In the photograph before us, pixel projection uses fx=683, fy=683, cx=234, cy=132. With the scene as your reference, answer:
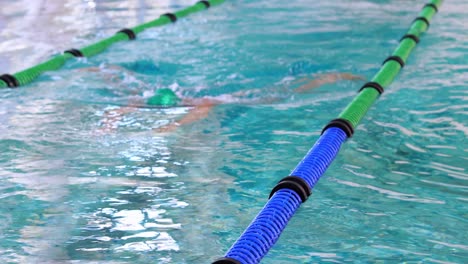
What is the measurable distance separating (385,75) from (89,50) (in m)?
2.09

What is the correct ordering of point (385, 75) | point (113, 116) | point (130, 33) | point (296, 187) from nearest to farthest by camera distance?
point (296, 187), point (113, 116), point (385, 75), point (130, 33)

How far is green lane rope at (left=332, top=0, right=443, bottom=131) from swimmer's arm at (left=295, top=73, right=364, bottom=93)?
0.19 m

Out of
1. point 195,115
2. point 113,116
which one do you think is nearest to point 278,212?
point 195,115

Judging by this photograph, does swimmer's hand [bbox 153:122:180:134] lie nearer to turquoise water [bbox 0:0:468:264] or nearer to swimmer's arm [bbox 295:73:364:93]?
turquoise water [bbox 0:0:468:264]

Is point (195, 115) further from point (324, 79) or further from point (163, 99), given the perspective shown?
point (324, 79)

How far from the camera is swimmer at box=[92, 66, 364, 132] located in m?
3.25

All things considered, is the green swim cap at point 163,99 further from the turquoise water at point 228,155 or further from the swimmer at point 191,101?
the turquoise water at point 228,155

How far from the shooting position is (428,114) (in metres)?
3.30

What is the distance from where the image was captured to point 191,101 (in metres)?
3.62

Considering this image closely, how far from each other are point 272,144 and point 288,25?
292cm

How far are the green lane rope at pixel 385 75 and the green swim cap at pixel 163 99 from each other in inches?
37.8

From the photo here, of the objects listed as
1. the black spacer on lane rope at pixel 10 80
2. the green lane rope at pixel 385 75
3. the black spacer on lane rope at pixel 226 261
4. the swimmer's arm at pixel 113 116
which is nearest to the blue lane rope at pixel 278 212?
the black spacer on lane rope at pixel 226 261

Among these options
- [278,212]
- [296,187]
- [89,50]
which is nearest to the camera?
[278,212]

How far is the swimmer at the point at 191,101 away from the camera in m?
3.25
